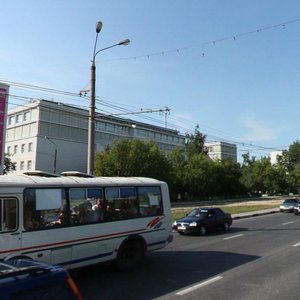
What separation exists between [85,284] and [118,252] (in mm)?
1815

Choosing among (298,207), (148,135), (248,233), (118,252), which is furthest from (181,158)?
(118,252)

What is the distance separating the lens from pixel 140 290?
9.66 meters

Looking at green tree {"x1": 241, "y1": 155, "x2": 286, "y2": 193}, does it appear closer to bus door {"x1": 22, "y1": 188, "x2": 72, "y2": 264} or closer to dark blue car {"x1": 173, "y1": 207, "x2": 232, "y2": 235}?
dark blue car {"x1": 173, "y1": 207, "x2": 232, "y2": 235}

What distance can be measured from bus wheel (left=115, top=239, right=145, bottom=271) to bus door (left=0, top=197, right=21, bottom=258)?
3.31 m

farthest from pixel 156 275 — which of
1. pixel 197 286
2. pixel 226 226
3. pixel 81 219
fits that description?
pixel 226 226

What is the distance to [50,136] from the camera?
90.0 metres

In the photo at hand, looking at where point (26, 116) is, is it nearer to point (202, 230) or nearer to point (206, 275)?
point (202, 230)

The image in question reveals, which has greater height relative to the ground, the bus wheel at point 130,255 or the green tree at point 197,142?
the green tree at point 197,142

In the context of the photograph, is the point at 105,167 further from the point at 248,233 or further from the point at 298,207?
the point at 248,233

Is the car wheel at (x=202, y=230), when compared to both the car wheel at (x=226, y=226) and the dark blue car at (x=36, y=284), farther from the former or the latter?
the dark blue car at (x=36, y=284)

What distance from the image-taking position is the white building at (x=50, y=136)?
8844cm

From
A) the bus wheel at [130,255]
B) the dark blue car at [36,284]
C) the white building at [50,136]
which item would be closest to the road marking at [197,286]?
the bus wheel at [130,255]

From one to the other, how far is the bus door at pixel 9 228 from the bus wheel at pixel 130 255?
331 cm

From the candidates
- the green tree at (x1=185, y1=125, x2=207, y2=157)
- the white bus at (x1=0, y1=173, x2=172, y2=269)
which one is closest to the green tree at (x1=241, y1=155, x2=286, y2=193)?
the green tree at (x1=185, y1=125, x2=207, y2=157)
